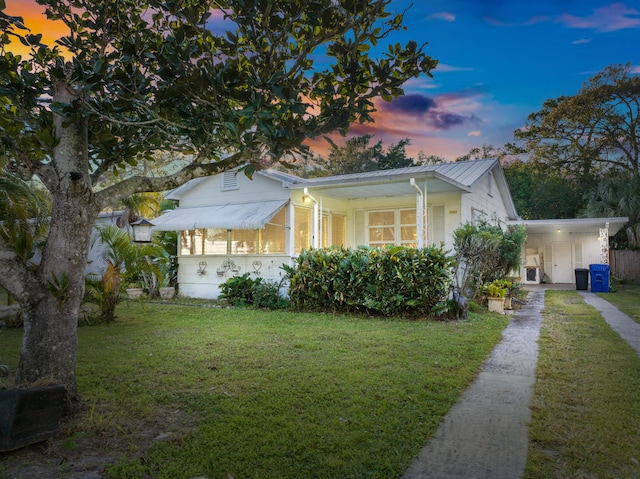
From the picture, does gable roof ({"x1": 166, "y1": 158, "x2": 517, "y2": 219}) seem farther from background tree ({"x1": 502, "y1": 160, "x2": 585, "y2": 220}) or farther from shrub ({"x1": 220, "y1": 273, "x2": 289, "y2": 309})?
background tree ({"x1": 502, "y1": 160, "x2": 585, "y2": 220})

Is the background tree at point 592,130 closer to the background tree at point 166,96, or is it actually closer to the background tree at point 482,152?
the background tree at point 482,152

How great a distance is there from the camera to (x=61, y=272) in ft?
12.7

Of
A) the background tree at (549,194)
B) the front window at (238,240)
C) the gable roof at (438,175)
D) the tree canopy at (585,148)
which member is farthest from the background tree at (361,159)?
the front window at (238,240)

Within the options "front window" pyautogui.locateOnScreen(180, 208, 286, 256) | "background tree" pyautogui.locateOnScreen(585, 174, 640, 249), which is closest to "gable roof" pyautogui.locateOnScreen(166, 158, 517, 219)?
"front window" pyautogui.locateOnScreen(180, 208, 286, 256)

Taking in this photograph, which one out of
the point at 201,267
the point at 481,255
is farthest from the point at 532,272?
the point at 201,267

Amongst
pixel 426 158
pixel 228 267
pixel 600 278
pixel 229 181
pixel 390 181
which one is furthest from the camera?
pixel 426 158

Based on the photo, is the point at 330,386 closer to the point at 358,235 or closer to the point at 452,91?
the point at 358,235

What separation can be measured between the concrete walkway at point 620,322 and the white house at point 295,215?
4.12 metres

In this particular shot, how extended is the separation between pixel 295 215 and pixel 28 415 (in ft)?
34.7

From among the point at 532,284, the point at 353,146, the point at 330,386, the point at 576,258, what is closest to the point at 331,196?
the point at 330,386

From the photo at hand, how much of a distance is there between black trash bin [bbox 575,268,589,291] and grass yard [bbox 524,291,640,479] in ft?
36.9

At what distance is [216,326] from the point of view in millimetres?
8594

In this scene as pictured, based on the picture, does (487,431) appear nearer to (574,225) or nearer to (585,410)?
(585,410)

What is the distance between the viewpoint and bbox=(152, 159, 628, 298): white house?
12.5m
